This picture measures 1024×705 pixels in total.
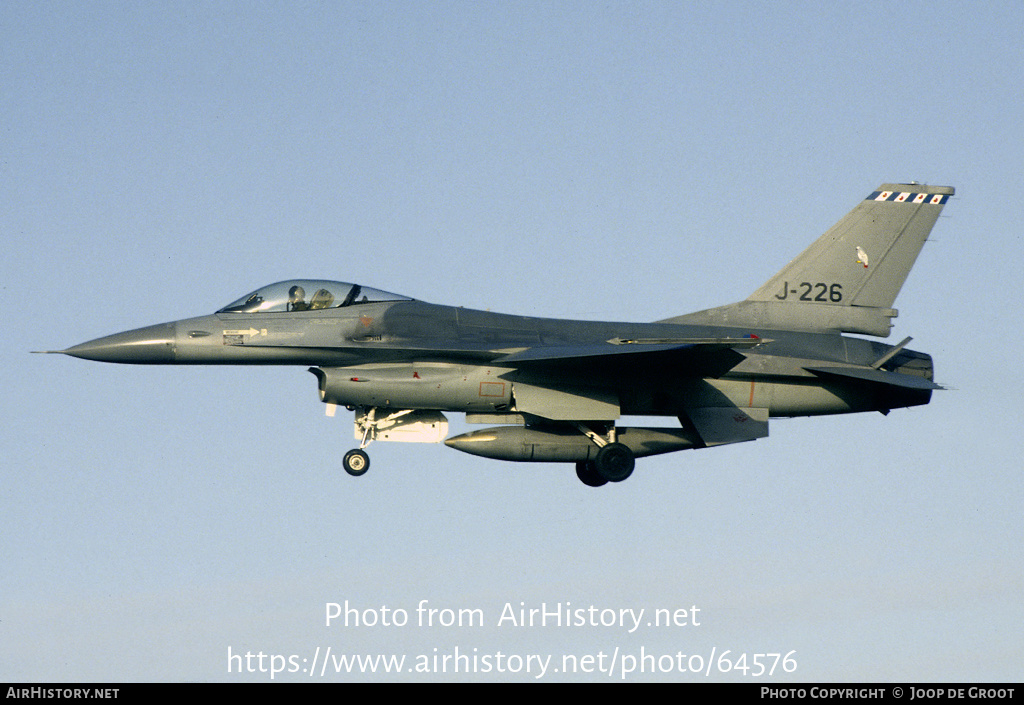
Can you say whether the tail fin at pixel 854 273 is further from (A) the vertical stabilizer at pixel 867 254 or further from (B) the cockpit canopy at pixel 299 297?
(B) the cockpit canopy at pixel 299 297

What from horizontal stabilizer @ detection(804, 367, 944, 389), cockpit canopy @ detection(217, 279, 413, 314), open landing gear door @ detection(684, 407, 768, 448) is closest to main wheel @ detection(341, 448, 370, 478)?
cockpit canopy @ detection(217, 279, 413, 314)

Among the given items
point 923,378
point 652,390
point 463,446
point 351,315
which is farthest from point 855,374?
point 351,315

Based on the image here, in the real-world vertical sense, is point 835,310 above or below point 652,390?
above

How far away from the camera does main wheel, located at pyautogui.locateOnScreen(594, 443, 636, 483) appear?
21.9 m

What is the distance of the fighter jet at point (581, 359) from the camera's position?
20.9 m

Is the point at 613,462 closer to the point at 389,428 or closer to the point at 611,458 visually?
the point at 611,458

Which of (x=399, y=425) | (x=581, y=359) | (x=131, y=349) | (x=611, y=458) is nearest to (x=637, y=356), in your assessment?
(x=581, y=359)

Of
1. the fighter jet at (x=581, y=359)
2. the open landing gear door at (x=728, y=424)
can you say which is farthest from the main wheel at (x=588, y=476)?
the open landing gear door at (x=728, y=424)

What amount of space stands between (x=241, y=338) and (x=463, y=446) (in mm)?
3830

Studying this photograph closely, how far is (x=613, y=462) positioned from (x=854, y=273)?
18.0 ft

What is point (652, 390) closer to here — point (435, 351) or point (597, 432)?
point (597, 432)

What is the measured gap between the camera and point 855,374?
72.2 ft

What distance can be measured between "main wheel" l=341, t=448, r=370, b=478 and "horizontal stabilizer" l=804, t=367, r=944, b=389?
7.26 meters
